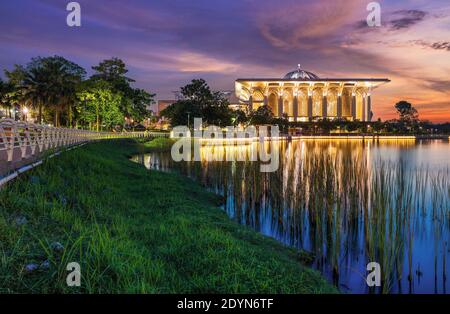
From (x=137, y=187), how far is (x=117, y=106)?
35.4 m

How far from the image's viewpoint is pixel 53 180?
8.10 meters

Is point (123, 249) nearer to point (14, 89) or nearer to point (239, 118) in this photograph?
point (14, 89)

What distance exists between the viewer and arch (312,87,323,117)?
3792 inches

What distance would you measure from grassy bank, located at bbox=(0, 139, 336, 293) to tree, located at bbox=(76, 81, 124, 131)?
35230 mm

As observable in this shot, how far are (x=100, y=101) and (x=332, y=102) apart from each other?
2815 inches

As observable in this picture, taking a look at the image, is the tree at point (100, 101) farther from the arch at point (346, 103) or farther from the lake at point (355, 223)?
the arch at point (346, 103)

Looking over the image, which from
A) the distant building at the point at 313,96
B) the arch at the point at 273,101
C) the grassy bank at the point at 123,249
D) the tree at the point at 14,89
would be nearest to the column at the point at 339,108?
the distant building at the point at 313,96

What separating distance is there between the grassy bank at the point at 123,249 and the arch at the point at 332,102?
94.4m

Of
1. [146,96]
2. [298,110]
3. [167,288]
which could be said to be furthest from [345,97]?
[167,288]

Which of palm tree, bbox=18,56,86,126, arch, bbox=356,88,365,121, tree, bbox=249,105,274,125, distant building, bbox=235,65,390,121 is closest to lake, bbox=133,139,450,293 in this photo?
palm tree, bbox=18,56,86,126

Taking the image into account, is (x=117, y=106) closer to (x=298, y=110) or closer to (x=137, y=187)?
(x=137, y=187)

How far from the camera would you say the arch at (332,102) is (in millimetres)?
97000

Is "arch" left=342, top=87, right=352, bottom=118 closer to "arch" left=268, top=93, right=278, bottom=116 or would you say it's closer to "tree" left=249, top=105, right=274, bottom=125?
"arch" left=268, top=93, right=278, bottom=116

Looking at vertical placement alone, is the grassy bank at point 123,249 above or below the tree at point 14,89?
below
